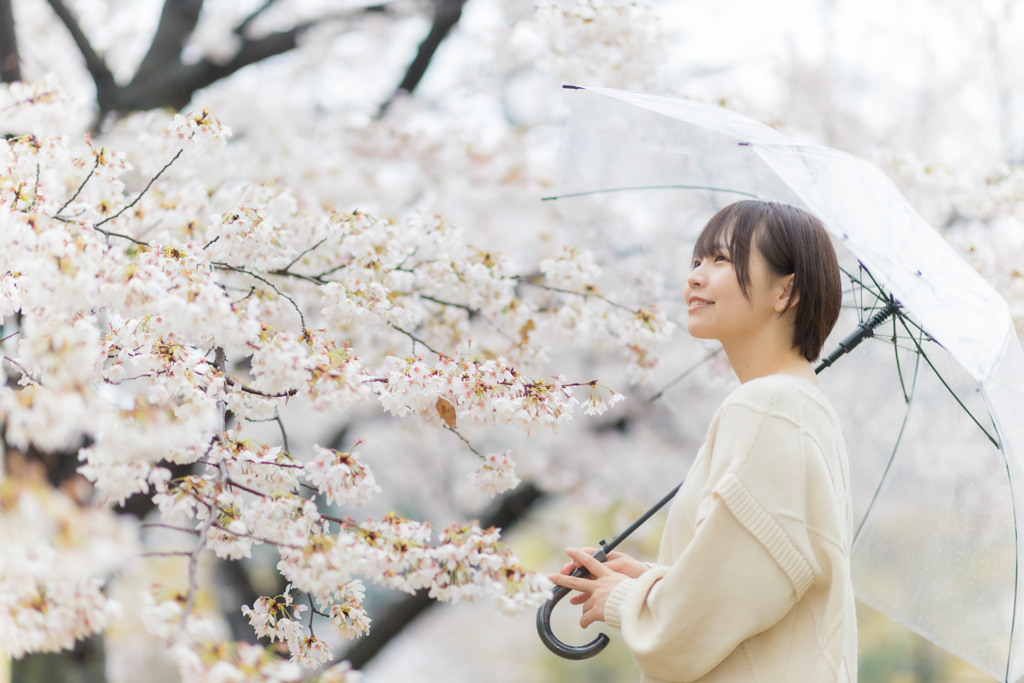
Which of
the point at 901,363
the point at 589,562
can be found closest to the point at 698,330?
the point at 589,562

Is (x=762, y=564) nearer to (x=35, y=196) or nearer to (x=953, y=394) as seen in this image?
(x=953, y=394)

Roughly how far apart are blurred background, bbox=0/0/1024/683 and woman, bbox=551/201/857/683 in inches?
51.8

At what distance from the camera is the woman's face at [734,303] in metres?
1.46

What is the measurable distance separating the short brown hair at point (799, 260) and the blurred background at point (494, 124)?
4.20 ft

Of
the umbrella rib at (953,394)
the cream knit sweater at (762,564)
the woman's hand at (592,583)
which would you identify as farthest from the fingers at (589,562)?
the umbrella rib at (953,394)

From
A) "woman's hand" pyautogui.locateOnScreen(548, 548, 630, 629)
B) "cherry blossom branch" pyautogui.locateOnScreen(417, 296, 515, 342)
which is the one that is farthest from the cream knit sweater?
"cherry blossom branch" pyautogui.locateOnScreen(417, 296, 515, 342)

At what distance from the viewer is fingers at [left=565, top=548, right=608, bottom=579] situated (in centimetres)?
154

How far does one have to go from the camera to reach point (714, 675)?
1340 mm

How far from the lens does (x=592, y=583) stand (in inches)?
59.7

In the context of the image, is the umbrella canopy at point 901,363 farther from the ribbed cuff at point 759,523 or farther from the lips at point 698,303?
the ribbed cuff at point 759,523

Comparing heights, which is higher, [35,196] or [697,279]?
[697,279]

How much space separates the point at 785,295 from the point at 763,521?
1.55 ft

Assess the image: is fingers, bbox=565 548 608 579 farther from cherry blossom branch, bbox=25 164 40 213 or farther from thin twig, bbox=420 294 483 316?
cherry blossom branch, bbox=25 164 40 213

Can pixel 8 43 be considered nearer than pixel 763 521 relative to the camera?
No
